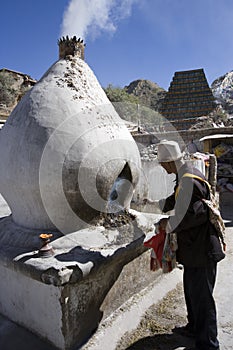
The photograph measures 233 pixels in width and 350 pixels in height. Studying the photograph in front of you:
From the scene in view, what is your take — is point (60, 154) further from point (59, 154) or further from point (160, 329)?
point (160, 329)

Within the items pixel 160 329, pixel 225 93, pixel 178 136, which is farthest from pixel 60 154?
pixel 225 93

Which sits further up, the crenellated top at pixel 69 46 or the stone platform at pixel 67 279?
the crenellated top at pixel 69 46

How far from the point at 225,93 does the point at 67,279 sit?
1419 inches

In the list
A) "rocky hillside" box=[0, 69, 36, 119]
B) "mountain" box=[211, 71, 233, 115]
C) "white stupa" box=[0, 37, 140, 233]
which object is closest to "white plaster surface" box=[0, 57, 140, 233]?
"white stupa" box=[0, 37, 140, 233]

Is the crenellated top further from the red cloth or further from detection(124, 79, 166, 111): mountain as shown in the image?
detection(124, 79, 166, 111): mountain

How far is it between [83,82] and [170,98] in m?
26.0

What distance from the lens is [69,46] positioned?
261 cm

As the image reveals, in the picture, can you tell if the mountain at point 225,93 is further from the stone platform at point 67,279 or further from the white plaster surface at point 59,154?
the stone platform at point 67,279

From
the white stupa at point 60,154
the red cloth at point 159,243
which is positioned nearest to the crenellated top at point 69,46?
the white stupa at point 60,154

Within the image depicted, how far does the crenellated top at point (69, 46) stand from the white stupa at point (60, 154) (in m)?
0.13

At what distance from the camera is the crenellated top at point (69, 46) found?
102 inches

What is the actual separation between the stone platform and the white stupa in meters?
0.20

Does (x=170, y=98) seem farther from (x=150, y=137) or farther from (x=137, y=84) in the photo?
(x=137, y=84)

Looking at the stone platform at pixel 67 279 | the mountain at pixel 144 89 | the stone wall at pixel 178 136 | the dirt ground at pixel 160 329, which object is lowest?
the dirt ground at pixel 160 329
